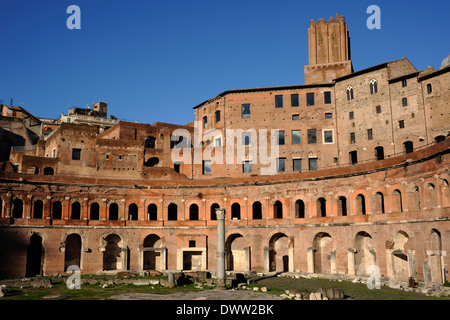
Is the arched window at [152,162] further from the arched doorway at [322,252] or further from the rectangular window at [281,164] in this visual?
the arched doorway at [322,252]

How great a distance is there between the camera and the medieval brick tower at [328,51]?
160 ft

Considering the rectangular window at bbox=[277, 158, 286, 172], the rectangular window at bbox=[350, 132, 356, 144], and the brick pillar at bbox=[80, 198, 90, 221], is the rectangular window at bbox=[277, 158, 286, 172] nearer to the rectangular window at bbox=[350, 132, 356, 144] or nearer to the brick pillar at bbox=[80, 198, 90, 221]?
the rectangular window at bbox=[350, 132, 356, 144]

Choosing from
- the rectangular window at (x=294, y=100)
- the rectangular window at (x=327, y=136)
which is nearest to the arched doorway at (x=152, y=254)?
the rectangular window at (x=327, y=136)

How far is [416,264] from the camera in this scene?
30.9 meters

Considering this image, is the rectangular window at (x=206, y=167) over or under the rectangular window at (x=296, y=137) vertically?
under

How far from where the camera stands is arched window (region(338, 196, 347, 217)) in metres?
38.1

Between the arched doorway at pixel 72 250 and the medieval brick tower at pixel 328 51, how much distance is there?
92.6ft

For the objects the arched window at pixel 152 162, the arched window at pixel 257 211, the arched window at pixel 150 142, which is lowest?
the arched window at pixel 257 211

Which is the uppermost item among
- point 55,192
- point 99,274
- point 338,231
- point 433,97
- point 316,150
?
point 433,97

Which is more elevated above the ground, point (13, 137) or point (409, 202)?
point (13, 137)
